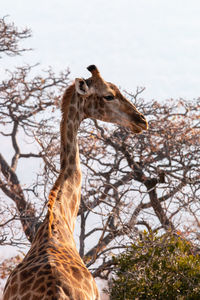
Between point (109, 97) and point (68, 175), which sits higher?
point (109, 97)

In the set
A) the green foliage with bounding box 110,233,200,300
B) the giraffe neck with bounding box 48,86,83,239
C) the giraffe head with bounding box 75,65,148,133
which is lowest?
the green foliage with bounding box 110,233,200,300

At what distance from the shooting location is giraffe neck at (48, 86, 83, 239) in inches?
175

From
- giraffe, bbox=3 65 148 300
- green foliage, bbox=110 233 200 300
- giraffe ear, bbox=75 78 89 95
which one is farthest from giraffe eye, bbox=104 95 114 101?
green foliage, bbox=110 233 200 300

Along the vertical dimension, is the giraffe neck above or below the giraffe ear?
below

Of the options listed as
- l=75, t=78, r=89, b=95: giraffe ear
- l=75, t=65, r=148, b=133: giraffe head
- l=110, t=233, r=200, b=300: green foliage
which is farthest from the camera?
l=110, t=233, r=200, b=300: green foliage

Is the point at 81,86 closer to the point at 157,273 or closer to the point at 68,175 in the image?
the point at 68,175

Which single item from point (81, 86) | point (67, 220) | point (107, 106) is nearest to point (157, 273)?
point (67, 220)

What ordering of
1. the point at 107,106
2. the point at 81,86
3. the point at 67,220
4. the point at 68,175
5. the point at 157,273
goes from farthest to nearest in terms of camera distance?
the point at 157,273
the point at 107,106
the point at 81,86
the point at 68,175
the point at 67,220

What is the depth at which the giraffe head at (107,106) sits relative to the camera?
5531 mm

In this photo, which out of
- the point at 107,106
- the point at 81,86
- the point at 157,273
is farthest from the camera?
the point at 157,273

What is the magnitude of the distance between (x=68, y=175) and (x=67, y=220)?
1.70 feet

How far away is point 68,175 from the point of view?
4.91 m

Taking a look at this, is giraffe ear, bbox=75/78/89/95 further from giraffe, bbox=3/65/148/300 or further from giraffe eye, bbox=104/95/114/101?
giraffe eye, bbox=104/95/114/101

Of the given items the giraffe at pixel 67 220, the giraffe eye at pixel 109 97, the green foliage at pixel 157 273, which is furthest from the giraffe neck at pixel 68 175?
the green foliage at pixel 157 273
